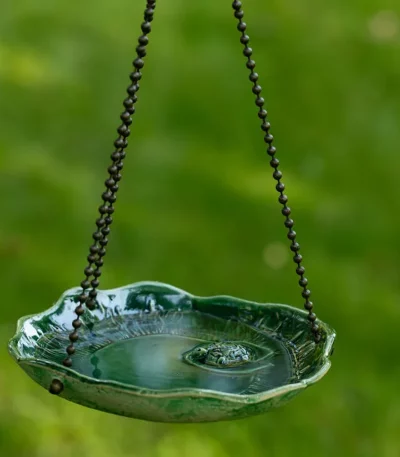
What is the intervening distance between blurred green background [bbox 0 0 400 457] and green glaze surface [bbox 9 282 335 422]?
4.91 ft

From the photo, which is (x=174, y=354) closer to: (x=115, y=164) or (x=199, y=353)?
(x=199, y=353)

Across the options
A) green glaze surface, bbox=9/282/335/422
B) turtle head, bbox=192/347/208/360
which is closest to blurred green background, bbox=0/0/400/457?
green glaze surface, bbox=9/282/335/422

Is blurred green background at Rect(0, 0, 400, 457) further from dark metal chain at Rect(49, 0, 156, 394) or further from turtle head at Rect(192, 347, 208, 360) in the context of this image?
dark metal chain at Rect(49, 0, 156, 394)

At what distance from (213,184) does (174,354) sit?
2.53 meters

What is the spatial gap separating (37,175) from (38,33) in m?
0.95

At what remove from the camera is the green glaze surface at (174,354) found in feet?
6.31

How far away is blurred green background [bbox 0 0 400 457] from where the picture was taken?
13.1 ft

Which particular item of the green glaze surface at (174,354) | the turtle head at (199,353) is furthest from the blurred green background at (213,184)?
the turtle head at (199,353)

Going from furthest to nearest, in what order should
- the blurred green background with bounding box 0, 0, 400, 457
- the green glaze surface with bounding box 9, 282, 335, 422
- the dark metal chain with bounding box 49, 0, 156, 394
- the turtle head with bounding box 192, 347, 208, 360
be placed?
the blurred green background with bounding box 0, 0, 400, 457 → the turtle head with bounding box 192, 347, 208, 360 → the dark metal chain with bounding box 49, 0, 156, 394 → the green glaze surface with bounding box 9, 282, 335, 422

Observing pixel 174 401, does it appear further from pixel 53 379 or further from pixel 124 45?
pixel 124 45

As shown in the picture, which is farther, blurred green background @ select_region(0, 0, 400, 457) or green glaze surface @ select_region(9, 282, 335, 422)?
blurred green background @ select_region(0, 0, 400, 457)

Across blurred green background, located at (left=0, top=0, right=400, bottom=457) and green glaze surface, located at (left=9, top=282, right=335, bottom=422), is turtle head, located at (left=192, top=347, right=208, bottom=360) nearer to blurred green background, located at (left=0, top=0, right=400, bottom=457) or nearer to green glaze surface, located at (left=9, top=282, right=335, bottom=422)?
green glaze surface, located at (left=9, top=282, right=335, bottom=422)

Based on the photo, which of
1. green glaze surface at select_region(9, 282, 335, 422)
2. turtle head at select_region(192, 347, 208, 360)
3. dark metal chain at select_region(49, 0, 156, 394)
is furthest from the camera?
turtle head at select_region(192, 347, 208, 360)

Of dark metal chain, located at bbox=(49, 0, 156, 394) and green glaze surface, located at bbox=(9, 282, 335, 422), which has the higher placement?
dark metal chain, located at bbox=(49, 0, 156, 394)
